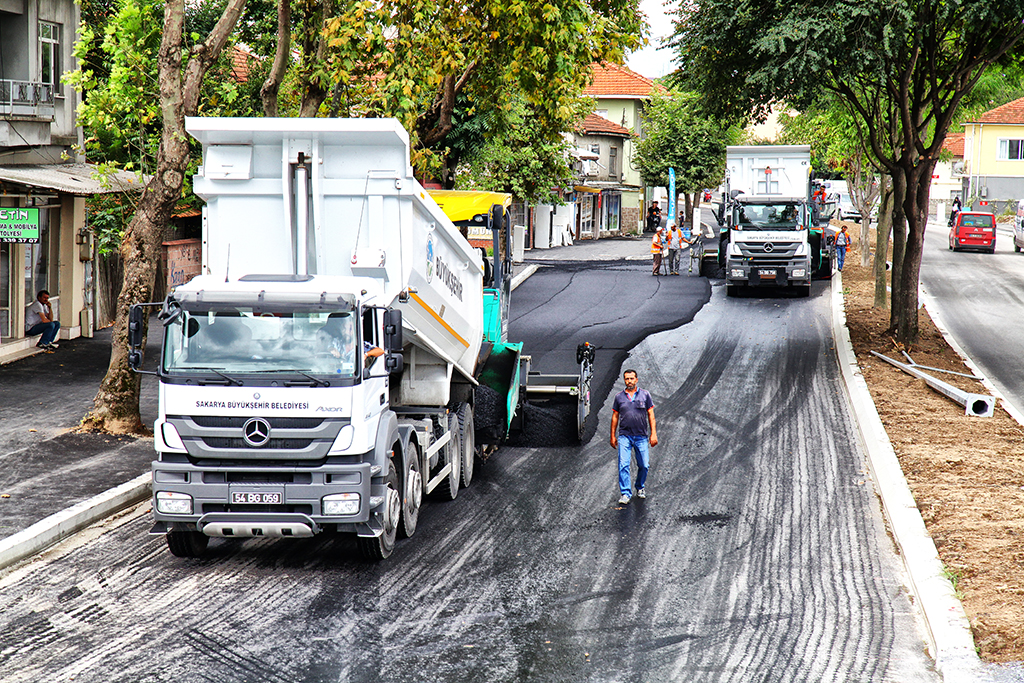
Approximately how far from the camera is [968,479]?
12.9 metres

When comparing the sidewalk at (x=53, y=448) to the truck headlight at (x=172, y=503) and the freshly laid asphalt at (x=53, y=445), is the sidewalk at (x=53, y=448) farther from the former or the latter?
the truck headlight at (x=172, y=503)

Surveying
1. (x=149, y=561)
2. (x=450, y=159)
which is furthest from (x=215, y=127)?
(x=450, y=159)

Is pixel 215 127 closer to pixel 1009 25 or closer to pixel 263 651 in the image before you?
pixel 263 651

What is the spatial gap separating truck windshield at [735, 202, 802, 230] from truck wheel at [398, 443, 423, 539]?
72.8ft

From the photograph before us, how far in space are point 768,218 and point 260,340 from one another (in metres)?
24.5

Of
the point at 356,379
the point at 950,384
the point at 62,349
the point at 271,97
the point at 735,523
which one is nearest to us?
the point at 356,379

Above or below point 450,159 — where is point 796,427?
below

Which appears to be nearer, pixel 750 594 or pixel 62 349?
pixel 750 594

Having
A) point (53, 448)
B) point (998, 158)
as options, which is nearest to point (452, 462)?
point (53, 448)

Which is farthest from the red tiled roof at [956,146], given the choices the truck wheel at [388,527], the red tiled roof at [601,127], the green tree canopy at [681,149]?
the truck wheel at [388,527]

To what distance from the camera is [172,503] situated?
30.5 feet

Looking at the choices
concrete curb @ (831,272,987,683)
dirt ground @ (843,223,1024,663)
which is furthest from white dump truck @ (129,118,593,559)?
dirt ground @ (843,223,1024,663)

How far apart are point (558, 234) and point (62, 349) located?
110 feet

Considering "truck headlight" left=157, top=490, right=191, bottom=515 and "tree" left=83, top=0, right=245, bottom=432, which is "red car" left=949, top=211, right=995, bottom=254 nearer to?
"tree" left=83, top=0, right=245, bottom=432
